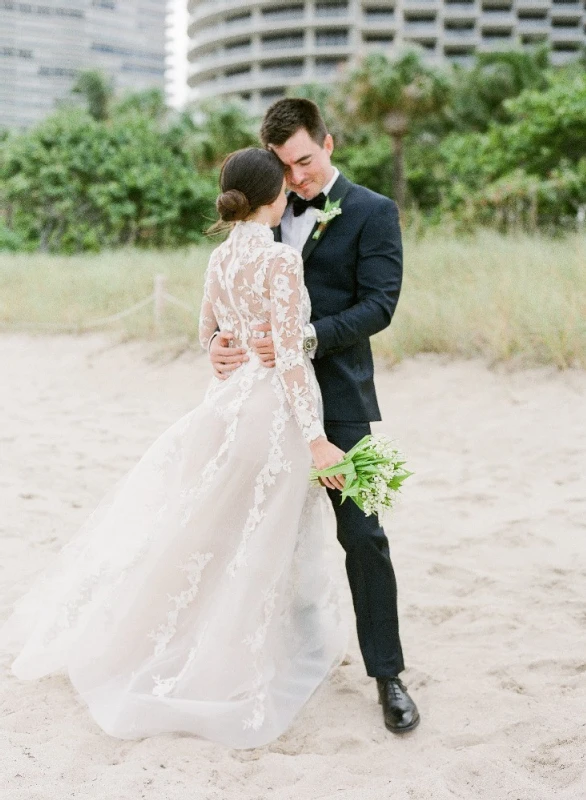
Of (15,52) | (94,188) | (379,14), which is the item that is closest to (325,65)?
(379,14)

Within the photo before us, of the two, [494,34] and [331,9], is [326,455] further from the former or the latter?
[494,34]

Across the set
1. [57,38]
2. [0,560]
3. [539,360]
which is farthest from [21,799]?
[57,38]

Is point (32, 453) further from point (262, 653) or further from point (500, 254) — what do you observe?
point (500, 254)

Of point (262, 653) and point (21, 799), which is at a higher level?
point (262, 653)

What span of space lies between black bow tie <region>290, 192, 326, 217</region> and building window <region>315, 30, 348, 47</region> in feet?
257

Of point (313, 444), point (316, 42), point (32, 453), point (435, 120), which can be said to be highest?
point (316, 42)

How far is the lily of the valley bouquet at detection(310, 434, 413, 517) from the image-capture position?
257 centimetres

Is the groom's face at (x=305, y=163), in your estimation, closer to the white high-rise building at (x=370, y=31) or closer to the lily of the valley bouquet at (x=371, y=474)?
the lily of the valley bouquet at (x=371, y=474)

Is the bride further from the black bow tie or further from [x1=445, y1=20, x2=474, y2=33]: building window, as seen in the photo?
[x1=445, y1=20, x2=474, y2=33]: building window

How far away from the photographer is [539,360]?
25.1 ft

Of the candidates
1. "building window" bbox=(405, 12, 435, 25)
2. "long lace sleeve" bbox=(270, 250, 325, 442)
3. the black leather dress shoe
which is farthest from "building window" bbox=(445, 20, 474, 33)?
the black leather dress shoe

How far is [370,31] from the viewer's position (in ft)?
245

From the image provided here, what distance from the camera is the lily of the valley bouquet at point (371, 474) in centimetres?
257

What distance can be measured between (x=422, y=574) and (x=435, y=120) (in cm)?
3313
